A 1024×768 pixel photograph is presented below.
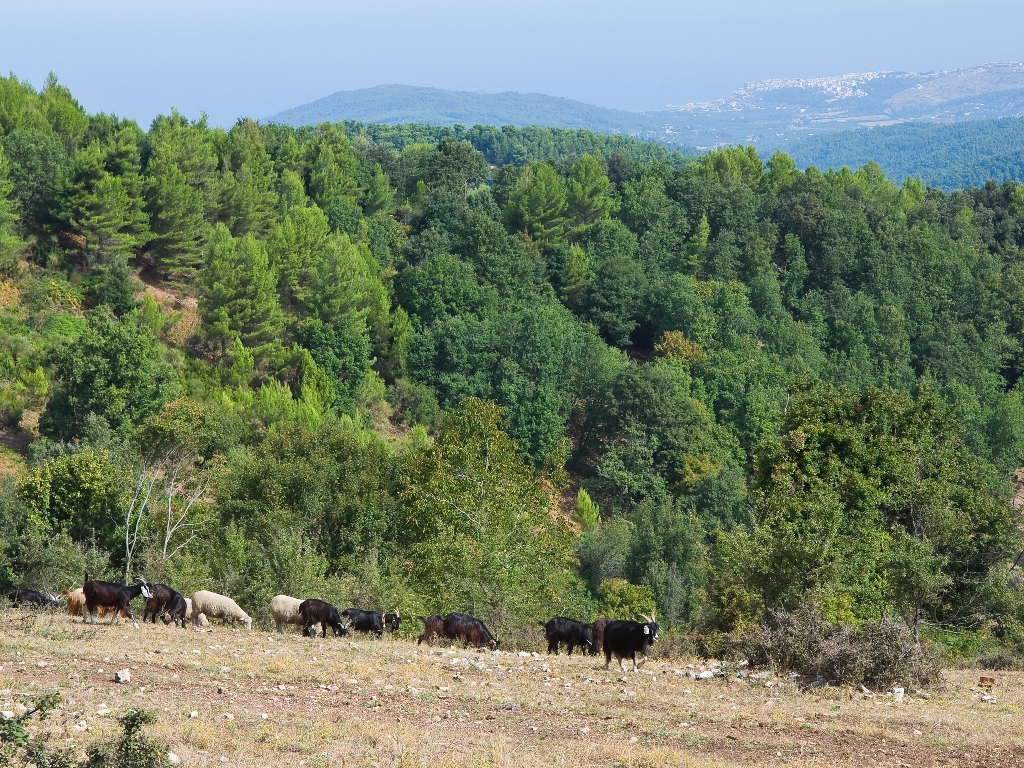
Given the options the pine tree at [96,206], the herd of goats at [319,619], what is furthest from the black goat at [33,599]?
the pine tree at [96,206]

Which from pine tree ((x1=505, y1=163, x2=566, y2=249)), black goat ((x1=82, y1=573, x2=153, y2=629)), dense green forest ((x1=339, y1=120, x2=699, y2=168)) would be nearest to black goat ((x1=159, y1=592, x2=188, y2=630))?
A: black goat ((x1=82, y1=573, x2=153, y2=629))

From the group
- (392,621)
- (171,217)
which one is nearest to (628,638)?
(392,621)

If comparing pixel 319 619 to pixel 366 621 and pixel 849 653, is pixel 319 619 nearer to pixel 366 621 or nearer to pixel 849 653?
pixel 366 621

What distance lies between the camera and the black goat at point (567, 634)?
2041cm

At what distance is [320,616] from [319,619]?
0.26 feet

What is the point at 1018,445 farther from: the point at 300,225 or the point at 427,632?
the point at 427,632

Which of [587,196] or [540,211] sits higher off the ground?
[587,196]

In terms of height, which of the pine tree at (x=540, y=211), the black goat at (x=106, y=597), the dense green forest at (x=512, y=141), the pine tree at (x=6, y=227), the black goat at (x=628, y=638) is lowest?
the black goat at (x=628, y=638)

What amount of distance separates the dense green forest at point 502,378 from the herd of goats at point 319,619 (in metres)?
3.15

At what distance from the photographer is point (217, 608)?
72.8 feet

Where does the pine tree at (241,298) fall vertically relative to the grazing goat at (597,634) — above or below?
above

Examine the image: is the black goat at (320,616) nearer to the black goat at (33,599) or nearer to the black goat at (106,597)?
the black goat at (106,597)

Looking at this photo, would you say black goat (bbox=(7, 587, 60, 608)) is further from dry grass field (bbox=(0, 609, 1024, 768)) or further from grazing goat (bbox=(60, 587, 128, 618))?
dry grass field (bbox=(0, 609, 1024, 768))

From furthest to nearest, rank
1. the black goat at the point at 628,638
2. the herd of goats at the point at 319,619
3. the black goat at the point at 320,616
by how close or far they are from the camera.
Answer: the black goat at the point at 320,616 → the herd of goats at the point at 319,619 → the black goat at the point at 628,638
